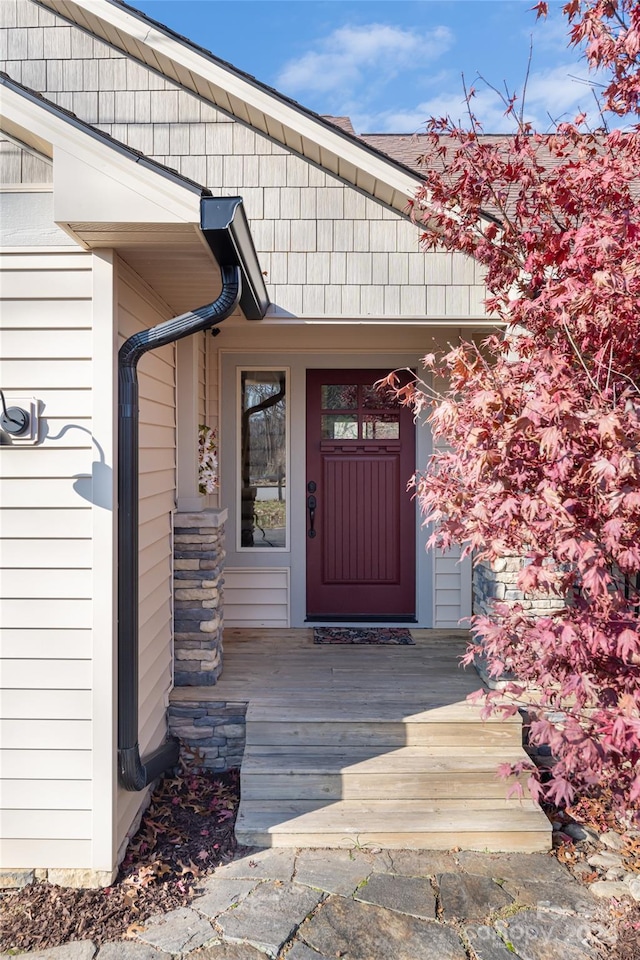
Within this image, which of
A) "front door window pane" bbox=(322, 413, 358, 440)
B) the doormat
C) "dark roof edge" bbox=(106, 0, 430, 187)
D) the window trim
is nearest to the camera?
"dark roof edge" bbox=(106, 0, 430, 187)

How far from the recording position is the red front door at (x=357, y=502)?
5.25 m

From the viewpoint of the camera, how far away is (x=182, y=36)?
414cm

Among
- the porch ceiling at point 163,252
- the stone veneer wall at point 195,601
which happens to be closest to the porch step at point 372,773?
the stone veneer wall at point 195,601

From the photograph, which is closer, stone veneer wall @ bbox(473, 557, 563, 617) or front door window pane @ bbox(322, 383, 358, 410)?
stone veneer wall @ bbox(473, 557, 563, 617)

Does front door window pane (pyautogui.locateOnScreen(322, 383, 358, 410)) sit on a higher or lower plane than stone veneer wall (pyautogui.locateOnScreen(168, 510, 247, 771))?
higher

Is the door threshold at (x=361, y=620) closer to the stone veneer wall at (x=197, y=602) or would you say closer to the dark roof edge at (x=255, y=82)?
the stone veneer wall at (x=197, y=602)

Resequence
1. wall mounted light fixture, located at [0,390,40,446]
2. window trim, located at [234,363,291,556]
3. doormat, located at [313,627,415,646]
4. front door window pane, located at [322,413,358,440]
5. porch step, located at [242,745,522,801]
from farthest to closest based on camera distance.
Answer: front door window pane, located at [322,413,358,440] < window trim, located at [234,363,291,556] < doormat, located at [313,627,415,646] < porch step, located at [242,745,522,801] < wall mounted light fixture, located at [0,390,40,446]

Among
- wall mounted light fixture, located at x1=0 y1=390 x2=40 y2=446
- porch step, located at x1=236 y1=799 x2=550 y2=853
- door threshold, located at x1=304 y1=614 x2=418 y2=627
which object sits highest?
wall mounted light fixture, located at x1=0 y1=390 x2=40 y2=446

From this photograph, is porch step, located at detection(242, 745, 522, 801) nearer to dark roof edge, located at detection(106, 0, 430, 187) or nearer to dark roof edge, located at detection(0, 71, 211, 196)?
dark roof edge, located at detection(0, 71, 211, 196)

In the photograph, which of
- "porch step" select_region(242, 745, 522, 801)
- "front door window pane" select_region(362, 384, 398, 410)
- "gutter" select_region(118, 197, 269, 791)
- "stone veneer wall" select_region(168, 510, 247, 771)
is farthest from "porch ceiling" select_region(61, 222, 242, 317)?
"porch step" select_region(242, 745, 522, 801)

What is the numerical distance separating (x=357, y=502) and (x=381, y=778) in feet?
8.06

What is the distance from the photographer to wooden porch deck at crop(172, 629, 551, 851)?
3.03 metres

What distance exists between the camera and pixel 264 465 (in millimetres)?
5250

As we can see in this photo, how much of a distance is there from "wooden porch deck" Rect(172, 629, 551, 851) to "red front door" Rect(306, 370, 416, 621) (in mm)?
1167
